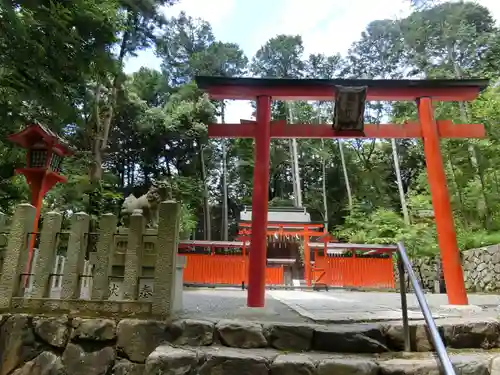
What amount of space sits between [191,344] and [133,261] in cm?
105

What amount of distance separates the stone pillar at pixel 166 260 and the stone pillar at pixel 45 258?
119 centimetres

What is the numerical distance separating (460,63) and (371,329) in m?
21.5

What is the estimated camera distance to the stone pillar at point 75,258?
3707mm

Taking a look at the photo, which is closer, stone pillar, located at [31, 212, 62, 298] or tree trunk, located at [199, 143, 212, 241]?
stone pillar, located at [31, 212, 62, 298]

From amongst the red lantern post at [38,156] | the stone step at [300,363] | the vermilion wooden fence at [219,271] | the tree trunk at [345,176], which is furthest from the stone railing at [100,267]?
the tree trunk at [345,176]

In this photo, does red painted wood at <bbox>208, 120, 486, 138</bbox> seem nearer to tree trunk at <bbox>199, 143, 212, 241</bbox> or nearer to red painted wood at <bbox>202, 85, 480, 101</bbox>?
red painted wood at <bbox>202, 85, 480, 101</bbox>

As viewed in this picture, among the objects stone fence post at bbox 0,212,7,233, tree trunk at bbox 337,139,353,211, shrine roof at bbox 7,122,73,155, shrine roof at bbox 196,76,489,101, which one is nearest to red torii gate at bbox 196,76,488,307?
shrine roof at bbox 196,76,489,101

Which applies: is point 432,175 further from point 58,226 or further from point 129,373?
point 58,226

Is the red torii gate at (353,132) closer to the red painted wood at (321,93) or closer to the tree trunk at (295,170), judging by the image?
the red painted wood at (321,93)

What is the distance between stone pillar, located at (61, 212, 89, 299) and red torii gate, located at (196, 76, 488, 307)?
2.05m

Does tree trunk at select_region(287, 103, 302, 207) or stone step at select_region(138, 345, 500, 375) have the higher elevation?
tree trunk at select_region(287, 103, 302, 207)

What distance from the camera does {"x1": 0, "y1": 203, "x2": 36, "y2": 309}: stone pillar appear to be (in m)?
3.73

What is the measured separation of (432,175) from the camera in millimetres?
5418

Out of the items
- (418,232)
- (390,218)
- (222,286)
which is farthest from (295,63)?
(222,286)
